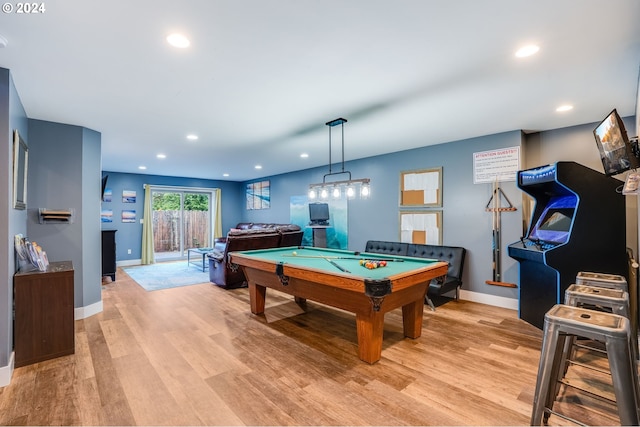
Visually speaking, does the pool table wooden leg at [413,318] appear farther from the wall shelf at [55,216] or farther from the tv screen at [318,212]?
the wall shelf at [55,216]

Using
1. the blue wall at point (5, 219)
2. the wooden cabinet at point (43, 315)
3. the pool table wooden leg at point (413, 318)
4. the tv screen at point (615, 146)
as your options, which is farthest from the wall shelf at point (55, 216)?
the tv screen at point (615, 146)

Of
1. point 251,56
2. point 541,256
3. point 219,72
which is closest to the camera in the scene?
point 251,56

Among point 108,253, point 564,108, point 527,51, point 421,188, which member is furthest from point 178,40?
point 108,253

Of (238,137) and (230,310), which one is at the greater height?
(238,137)

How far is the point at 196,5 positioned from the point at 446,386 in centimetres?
302

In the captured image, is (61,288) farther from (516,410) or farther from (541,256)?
(541,256)

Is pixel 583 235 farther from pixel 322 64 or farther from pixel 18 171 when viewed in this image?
pixel 18 171

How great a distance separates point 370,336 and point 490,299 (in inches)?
105

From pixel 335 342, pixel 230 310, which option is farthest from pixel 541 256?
pixel 230 310

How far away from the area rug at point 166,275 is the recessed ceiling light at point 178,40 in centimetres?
456

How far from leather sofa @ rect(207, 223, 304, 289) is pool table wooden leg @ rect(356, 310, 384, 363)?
9.70 ft

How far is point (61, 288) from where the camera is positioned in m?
2.81

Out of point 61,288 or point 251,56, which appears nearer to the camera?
point 251,56

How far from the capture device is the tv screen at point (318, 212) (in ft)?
21.9
